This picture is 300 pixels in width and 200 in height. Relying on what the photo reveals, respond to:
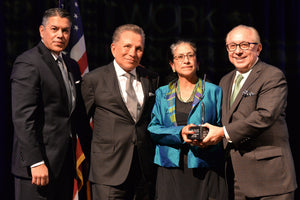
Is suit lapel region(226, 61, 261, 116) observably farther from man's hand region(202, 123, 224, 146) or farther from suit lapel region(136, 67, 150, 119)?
suit lapel region(136, 67, 150, 119)

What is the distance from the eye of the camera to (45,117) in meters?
2.01

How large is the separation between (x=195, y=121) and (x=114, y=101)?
0.56m

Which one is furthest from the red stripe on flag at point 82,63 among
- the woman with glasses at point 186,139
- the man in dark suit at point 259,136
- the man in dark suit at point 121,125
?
the man in dark suit at point 259,136

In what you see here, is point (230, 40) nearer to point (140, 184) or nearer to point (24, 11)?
point (140, 184)

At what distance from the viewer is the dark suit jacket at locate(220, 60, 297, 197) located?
203cm

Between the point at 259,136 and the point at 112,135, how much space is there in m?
0.97

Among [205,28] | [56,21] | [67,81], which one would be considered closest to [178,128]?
[67,81]

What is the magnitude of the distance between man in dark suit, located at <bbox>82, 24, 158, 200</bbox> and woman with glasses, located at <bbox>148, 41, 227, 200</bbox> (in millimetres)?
99

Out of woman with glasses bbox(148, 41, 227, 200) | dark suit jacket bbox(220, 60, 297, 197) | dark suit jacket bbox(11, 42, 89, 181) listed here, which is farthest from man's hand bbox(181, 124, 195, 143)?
dark suit jacket bbox(11, 42, 89, 181)

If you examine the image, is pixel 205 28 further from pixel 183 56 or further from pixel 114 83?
pixel 114 83

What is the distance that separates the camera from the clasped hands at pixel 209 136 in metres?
2.03

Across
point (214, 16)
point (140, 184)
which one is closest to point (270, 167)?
point (140, 184)

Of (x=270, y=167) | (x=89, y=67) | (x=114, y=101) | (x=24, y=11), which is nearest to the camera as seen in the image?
(x=270, y=167)

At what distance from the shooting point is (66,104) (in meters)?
2.11
